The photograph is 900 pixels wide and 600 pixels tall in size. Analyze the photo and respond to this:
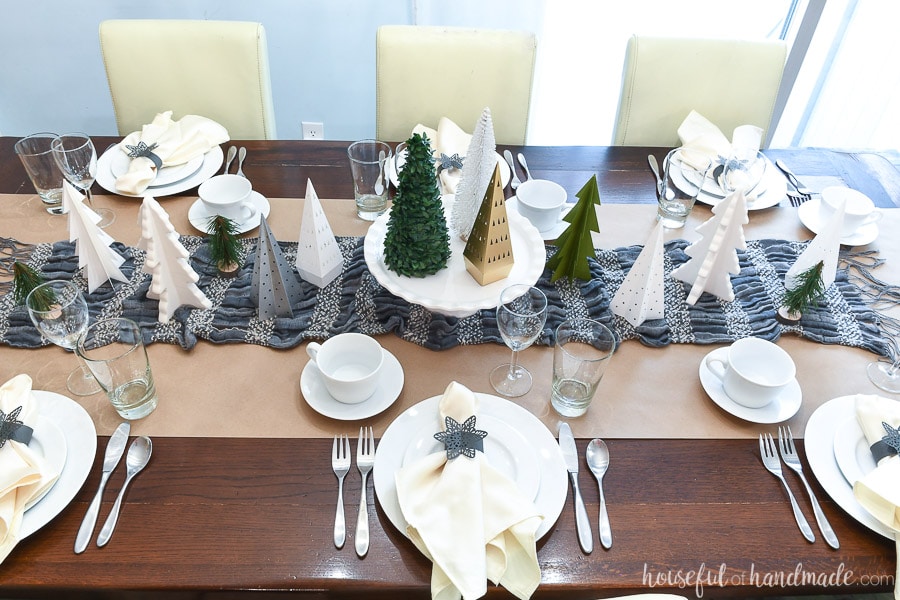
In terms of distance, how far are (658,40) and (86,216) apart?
1435 mm

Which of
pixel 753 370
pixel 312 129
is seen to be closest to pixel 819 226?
pixel 753 370

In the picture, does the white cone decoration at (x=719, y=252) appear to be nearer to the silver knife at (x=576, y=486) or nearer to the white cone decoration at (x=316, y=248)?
the silver knife at (x=576, y=486)

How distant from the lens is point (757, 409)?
109 cm

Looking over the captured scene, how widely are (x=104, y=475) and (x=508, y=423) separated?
589 millimetres

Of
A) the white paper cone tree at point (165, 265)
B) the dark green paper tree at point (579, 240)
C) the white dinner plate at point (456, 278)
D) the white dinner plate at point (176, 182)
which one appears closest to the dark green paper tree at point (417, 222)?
the white dinner plate at point (456, 278)

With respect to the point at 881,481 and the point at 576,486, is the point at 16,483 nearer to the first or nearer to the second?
the point at 576,486

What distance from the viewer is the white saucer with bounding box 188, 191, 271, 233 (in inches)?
55.5

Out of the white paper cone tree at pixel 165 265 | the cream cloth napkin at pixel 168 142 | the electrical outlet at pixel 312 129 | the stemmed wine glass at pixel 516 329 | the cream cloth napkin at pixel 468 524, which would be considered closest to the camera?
the cream cloth napkin at pixel 468 524

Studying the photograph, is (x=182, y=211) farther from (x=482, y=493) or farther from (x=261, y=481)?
(x=482, y=493)

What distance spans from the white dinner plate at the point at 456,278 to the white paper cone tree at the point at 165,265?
320mm

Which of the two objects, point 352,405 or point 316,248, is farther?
point 316,248

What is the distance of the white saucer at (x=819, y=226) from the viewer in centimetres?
142

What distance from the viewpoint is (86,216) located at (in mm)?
1219

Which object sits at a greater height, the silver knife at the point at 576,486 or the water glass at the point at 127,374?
the water glass at the point at 127,374
